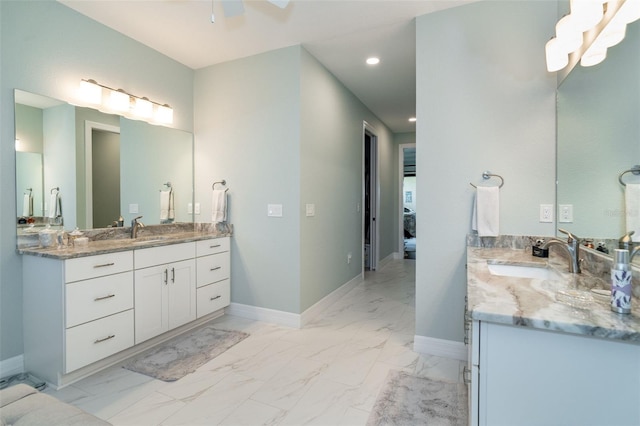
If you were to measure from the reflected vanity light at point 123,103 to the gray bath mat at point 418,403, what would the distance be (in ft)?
10.1

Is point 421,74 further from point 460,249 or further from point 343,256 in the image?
point 343,256

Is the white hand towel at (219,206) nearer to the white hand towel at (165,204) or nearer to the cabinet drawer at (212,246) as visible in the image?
the cabinet drawer at (212,246)

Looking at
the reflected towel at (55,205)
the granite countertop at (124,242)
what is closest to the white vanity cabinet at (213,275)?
the granite countertop at (124,242)

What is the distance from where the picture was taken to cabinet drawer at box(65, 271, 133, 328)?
1888mm

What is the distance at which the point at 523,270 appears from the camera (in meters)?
1.73

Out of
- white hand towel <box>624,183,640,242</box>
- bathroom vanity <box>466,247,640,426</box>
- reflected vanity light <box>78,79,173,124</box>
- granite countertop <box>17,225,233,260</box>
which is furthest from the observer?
reflected vanity light <box>78,79,173,124</box>

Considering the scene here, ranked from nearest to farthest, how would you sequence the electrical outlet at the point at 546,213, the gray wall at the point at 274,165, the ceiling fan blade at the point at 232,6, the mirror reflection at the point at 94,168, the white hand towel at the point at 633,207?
the white hand towel at the point at 633,207, the ceiling fan blade at the point at 232,6, the electrical outlet at the point at 546,213, the mirror reflection at the point at 94,168, the gray wall at the point at 274,165

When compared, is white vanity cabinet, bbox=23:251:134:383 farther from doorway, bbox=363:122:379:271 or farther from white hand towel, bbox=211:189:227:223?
doorway, bbox=363:122:379:271

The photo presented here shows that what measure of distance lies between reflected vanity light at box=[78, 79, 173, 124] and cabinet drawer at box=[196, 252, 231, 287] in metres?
1.47

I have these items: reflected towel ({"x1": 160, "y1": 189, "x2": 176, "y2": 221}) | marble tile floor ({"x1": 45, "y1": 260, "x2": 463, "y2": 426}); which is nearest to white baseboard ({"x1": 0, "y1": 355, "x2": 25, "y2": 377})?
marble tile floor ({"x1": 45, "y1": 260, "x2": 463, "y2": 426})

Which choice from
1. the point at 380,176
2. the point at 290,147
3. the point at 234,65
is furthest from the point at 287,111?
the point at 380,176

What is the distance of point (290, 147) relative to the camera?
9.55 ft

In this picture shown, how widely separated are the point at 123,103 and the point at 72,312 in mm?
1793

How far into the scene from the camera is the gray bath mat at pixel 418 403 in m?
1.63
